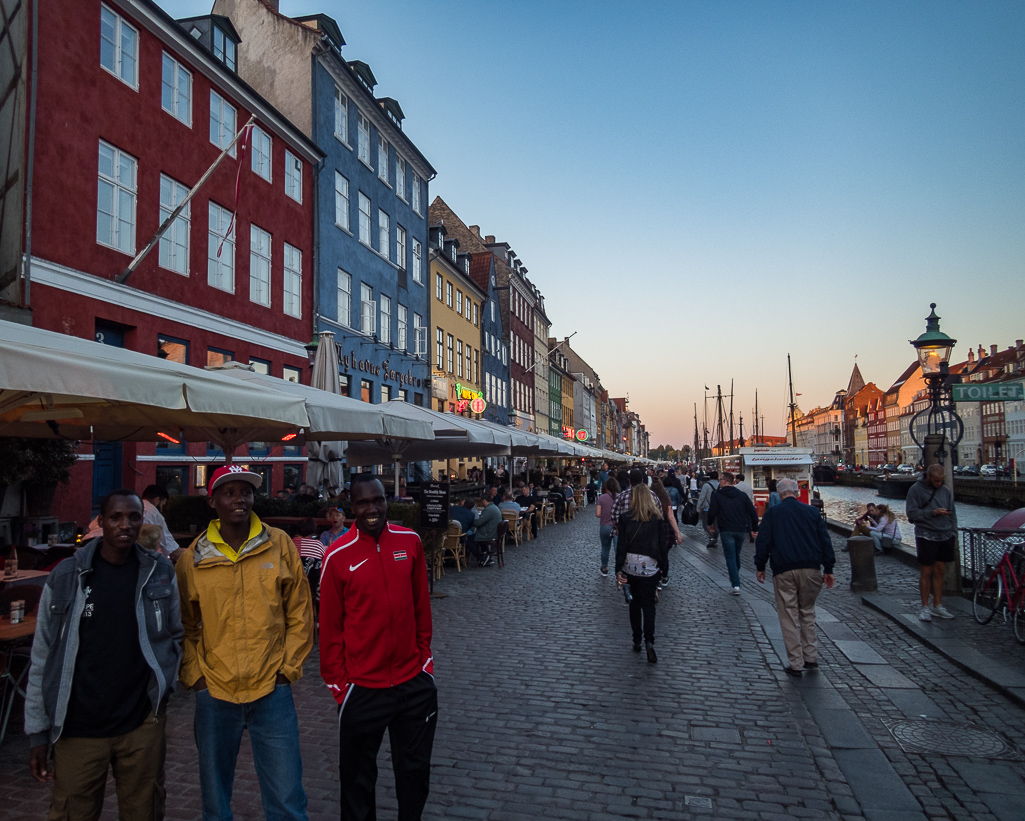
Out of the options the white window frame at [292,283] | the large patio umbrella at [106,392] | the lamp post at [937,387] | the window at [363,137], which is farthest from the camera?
the window at [363,137]

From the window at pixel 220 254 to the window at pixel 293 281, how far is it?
302 centimetres

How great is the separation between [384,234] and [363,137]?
12.0 feet

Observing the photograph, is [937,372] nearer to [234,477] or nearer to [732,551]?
[732,551]

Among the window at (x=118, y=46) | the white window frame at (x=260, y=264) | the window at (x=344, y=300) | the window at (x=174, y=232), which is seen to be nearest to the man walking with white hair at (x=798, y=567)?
the window at (x=174, y=232)

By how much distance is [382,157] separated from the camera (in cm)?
2961

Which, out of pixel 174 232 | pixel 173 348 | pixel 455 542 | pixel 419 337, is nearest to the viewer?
pixel 455 542

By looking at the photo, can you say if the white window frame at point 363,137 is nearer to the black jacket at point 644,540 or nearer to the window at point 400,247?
the window at point 400,247

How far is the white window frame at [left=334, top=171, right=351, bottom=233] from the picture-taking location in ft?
82.5

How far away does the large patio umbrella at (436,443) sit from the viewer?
46.7ft

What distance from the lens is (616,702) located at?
609 centimetres

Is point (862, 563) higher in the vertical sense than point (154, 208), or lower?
lower

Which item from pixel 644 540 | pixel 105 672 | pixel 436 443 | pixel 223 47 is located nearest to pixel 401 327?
pixel 223 47

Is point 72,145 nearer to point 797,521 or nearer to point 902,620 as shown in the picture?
point 797,521

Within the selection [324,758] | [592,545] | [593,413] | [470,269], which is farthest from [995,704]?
[593,413]
